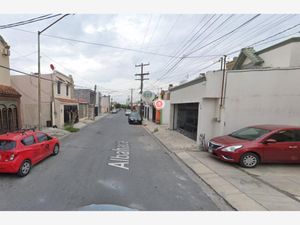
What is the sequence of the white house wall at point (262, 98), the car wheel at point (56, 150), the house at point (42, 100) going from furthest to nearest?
the house at point (42, 100) → the white house wall at point (262, 98) → the car wheel at point (56, 150)

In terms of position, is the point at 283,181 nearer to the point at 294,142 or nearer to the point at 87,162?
the point at 294,142

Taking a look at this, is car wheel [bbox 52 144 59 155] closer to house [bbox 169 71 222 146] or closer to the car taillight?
the car taillight

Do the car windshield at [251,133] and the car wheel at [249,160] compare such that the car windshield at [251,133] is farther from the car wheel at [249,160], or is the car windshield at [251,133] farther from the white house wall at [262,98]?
the white house wall at [262,98]

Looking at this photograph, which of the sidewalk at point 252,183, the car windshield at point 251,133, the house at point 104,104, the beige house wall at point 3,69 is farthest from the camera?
the house at point 104,104

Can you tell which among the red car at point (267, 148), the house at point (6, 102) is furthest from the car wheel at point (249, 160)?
the house at point (6, 102)

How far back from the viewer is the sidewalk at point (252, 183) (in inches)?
171

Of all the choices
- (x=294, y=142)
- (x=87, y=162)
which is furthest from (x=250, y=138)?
(x=87, y=162)

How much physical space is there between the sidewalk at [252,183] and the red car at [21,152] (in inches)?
232

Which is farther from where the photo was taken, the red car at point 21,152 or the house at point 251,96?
the house at point 251,96

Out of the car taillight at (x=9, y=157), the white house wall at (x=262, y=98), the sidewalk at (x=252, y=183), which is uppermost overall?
the white house wall at (x=262, y=98)

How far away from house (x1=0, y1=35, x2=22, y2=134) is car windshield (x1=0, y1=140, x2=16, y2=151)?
720 cm

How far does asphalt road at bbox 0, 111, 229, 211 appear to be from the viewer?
4227mm

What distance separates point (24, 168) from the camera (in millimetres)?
5895

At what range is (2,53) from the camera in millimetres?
12531
